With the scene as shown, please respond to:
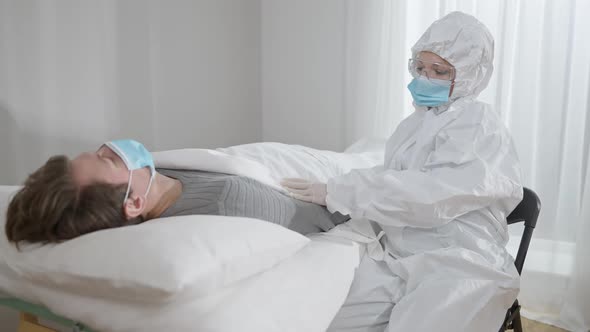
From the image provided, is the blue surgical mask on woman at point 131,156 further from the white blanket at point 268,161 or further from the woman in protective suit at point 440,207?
A: the woman in protective suit at point 440,207

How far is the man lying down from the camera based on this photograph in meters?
0.91

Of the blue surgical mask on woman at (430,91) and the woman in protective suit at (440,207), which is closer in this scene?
the woman in protective suit at (440,207)

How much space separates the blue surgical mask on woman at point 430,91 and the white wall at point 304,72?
1.31m

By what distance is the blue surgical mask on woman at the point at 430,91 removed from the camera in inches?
60.7

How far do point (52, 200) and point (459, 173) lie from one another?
3.22 feet

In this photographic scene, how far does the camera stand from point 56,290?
0.90 metres

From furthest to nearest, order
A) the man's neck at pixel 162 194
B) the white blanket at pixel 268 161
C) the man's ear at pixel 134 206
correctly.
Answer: the white blanket at pixel 268 161, the man's neck at pixel 162 194, the man's ear at pixel 134 206

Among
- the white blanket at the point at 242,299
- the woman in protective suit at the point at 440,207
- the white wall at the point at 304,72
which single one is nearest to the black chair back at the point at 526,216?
the woman in protective suit at the point at 440,207

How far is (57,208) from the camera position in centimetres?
90

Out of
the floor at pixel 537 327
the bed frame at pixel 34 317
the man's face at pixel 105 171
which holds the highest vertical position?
the man's face at pixel 105 171

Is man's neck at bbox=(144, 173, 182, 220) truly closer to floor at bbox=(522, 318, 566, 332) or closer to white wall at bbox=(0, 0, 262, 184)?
white wall at bbox=(0, 0, 262, 184)

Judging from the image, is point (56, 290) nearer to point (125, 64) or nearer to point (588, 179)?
point (125, 64)

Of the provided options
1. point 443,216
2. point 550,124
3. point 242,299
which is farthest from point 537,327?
point 242,299

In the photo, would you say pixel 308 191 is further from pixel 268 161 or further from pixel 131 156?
pixel 131 156
